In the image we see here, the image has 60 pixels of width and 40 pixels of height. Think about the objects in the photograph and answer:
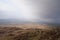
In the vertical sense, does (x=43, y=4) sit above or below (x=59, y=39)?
above

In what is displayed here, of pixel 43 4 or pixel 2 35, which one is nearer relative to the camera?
pixel 2 35

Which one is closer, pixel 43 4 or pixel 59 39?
pixel 59 39

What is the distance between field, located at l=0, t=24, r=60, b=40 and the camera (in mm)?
2139

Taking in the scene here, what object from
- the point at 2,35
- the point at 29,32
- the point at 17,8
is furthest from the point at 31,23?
the point at 2,35

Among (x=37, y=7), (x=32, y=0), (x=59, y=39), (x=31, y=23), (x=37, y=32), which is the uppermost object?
(x=32, y=0)

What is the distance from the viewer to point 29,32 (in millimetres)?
2250

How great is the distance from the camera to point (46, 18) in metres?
2.44

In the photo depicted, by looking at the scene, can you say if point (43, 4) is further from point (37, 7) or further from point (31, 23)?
point (31, 23)

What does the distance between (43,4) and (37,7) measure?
141mm

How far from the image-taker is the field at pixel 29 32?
2139 mm

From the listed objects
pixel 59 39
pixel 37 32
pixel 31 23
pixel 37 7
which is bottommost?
pixel 59 39

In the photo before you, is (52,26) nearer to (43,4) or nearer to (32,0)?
(43,4)

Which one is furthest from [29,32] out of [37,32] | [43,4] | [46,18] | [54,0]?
[54,0]

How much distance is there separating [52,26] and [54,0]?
1.74 feet
